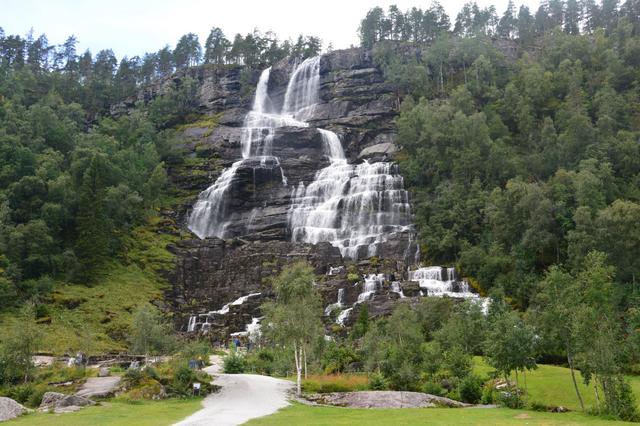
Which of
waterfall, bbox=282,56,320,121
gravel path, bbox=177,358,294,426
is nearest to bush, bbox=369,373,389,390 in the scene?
gravel path, bbox=177,358,294,426

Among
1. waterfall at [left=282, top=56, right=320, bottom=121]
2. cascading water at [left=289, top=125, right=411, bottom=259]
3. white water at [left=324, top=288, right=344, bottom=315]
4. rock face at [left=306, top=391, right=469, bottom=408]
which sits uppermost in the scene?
waterfall at [left=282, top=56, right=320, bottom=121]

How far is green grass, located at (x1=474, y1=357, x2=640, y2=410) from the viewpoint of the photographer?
29234 mm

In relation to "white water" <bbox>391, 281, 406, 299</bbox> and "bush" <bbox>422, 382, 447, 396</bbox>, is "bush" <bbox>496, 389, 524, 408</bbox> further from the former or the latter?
"white water" <bbox>391, 281, 406, 299</bbox>

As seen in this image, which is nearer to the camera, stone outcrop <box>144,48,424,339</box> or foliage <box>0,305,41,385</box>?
foliage <box>0,305,41,385</box>

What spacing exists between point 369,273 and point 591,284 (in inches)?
943

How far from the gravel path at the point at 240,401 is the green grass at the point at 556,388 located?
44.0 ft

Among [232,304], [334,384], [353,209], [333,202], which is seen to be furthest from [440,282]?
[334,384]

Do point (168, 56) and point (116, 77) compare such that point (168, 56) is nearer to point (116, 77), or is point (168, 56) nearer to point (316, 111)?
point (116, 77)

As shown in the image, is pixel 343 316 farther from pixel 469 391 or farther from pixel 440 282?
pixel 469 391

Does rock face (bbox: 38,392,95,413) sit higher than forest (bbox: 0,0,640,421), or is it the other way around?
forest (bbox: 0,0,640,421)

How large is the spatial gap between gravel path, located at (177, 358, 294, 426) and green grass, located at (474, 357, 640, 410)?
13402 millimetres

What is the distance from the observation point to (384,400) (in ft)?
91.1

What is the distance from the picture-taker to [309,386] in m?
32.2

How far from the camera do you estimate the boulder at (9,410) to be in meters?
23.8
